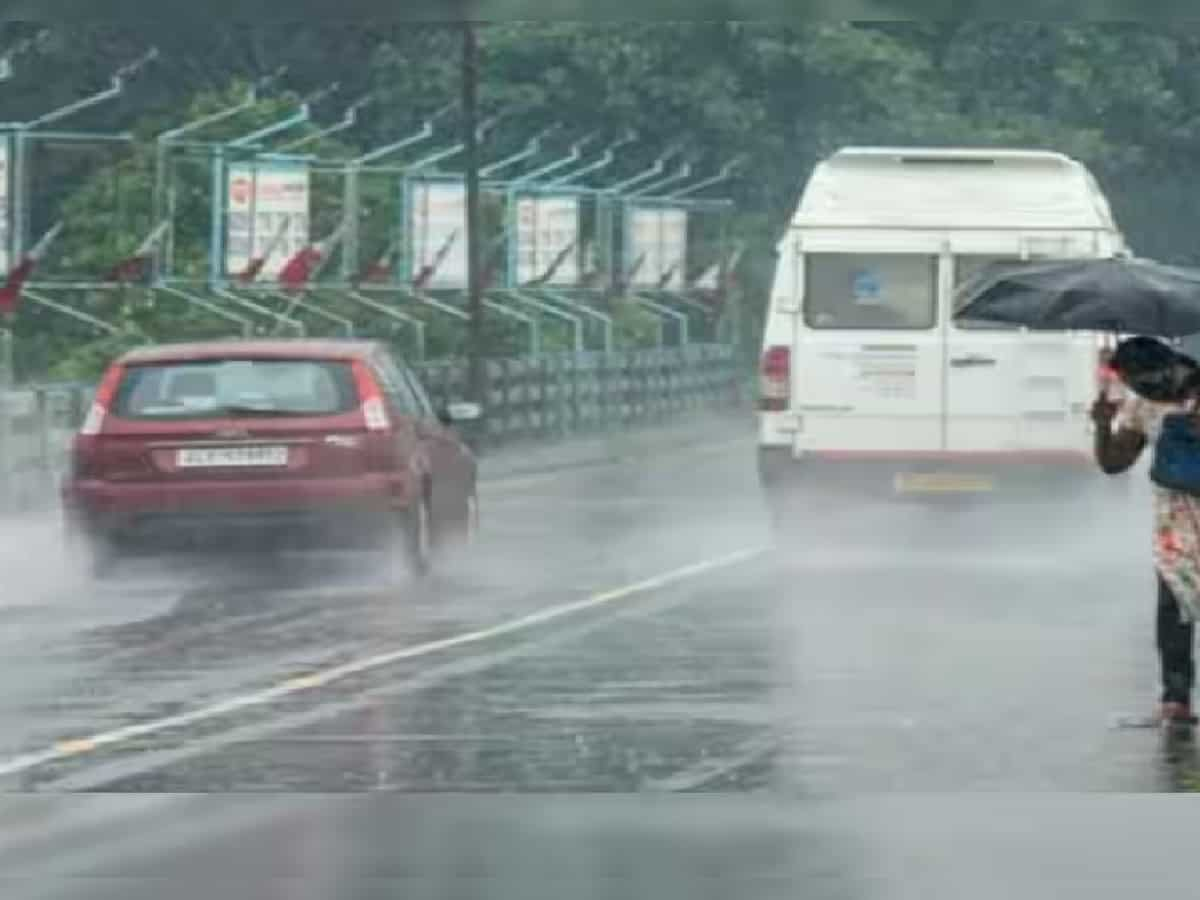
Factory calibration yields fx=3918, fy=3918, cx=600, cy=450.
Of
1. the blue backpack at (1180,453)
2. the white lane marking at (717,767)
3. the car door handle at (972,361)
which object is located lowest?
the white lane marking at (717,767)

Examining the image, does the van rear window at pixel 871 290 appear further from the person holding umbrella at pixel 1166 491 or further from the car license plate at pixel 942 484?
the person holding umbrella at pixel 1166 491

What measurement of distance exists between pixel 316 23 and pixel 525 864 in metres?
2.98

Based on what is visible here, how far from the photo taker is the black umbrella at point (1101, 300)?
48.2 feet

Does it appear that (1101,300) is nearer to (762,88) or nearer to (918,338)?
(918,338)

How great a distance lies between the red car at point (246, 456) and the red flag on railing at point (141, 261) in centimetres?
1613

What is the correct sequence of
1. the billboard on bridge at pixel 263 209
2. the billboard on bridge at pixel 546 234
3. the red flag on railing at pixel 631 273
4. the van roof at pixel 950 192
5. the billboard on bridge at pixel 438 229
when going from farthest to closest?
the red flag on railing at pixel 631 273 < the billboard on bridge at pixel 546 234 < the billboard on bridge at pixel 438 229 < the billboard on bridge at pixel 263 209 < the van roof at pixel 950 192

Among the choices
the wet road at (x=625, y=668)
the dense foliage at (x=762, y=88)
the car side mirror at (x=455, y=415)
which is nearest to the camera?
the wet road at (x=625, y=668)

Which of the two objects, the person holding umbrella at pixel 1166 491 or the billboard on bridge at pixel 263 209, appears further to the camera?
the billboard on bridge at pixel 263 209

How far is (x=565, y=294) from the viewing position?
5353cm

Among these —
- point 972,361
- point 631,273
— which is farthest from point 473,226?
point 972,361

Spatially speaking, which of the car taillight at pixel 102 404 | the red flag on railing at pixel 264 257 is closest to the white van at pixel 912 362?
the car taillight at pixel 102 404

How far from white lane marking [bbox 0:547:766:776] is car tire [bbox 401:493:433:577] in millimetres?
1214

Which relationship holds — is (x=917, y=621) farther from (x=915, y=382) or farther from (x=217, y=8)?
(x=217, y=8)

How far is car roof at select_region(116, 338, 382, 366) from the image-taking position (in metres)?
23.3
